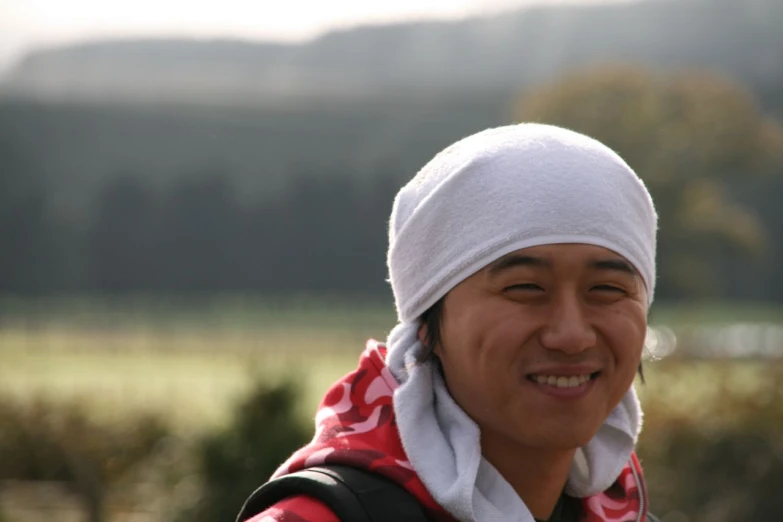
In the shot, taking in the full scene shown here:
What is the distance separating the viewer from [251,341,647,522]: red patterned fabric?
1.61m

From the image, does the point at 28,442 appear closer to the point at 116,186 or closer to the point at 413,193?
the point at 413,193

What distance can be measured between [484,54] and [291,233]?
39.4 m

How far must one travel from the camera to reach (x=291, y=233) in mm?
46344

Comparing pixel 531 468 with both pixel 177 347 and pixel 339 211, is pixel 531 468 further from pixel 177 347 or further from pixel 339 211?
pixel 339 211

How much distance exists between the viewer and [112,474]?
813 centimetres

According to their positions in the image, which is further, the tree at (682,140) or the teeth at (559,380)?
the tree at (682,140)

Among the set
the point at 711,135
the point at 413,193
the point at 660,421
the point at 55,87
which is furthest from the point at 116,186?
the point at 413,193

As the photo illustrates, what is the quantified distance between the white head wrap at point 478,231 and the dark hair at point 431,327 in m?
0.02

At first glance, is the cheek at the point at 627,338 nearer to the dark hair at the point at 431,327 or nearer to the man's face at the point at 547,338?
the man's face at the point at 547,338

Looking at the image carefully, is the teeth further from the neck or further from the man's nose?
the neck

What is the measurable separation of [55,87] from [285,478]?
205 ft

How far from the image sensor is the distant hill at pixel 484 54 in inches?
2822

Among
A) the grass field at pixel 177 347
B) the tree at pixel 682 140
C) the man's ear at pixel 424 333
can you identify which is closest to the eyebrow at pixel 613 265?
the man's ear at pixel 424 333

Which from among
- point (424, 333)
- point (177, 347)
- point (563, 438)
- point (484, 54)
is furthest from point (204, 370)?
point (484, 54)
